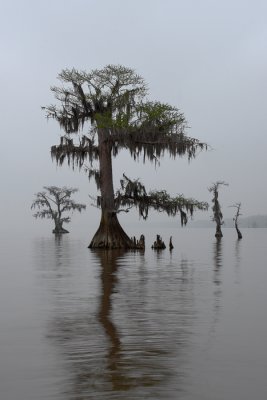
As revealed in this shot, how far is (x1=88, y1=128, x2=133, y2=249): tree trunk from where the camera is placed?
34.5 meters

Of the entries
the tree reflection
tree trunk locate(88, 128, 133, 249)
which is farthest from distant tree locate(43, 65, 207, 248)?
the tree reflection

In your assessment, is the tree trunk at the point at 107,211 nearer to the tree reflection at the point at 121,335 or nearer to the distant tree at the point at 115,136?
the distant tree at the point at 115,136

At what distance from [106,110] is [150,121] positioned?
3.21 m

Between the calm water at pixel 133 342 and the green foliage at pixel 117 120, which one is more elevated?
the green foliage at pixel 117 120

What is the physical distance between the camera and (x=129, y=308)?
10.6 m

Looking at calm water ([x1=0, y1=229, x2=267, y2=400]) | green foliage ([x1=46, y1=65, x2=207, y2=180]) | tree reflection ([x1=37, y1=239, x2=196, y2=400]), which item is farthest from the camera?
green foliage ([x1=46, y1=65, x2=207, y2=180])

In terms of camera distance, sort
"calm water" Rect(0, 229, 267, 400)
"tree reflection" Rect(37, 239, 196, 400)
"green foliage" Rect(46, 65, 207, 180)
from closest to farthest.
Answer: "calm water" Rect(0, 229, 267, 400)
"tree reflection" Rect(37, 239, 196, 400)
"green foliage" Rect(46, 65, 207, 180)

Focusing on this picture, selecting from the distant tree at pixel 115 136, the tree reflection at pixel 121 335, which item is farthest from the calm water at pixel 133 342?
the distant tree at pixel 115 136

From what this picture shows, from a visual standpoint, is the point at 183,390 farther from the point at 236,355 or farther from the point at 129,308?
the point at 129,308

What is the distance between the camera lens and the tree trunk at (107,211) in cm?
3453

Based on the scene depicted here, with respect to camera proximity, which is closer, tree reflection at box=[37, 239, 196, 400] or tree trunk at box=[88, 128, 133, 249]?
tree reflection at box=[37, 239, 196, 400]

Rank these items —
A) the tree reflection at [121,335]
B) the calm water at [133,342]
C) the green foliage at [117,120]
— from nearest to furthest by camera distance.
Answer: the calm water at [133,342] < the tree reflection at [121,335] < the green foliage at [117,120]

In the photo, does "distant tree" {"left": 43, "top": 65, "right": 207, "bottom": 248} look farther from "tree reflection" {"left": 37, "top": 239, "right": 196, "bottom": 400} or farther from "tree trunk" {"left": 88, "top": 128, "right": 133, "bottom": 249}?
"tree reflection" {"left": 37, "top": 239, "right": 196, "bottom": 400}
